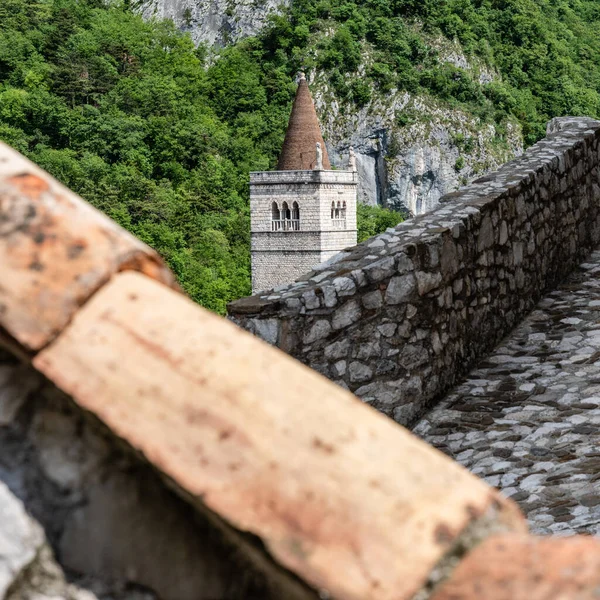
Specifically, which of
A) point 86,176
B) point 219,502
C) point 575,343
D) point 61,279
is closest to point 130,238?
point 61,279

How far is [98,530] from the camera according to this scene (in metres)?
1.02

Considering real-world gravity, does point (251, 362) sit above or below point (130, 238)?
below

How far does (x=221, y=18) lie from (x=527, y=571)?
74046 mm

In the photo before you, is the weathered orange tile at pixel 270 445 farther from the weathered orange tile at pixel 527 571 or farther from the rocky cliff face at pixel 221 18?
the rocky cliff face at pixel 221 18

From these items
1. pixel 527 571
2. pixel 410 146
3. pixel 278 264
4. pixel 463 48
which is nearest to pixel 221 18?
pixel 463 48

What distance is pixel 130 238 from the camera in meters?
1.10

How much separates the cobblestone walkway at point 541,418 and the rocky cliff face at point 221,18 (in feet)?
224

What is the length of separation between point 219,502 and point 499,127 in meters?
68.6

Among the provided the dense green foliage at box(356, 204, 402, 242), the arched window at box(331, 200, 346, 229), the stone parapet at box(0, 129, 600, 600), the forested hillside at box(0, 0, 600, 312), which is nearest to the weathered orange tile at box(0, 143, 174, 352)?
the stone parapet at box(0, 129, 600, 600)

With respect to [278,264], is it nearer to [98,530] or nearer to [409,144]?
[409,144]

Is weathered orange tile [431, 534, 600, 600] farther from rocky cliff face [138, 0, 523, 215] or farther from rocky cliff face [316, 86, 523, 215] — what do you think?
rocky cliff face [316, 86, 523, 215]

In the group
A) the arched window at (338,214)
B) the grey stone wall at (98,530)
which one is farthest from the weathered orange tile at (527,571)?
the arched window at (338,214)

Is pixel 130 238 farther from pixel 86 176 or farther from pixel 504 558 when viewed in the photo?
pixel 86 176

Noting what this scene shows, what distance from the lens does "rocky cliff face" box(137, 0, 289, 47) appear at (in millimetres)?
70812
